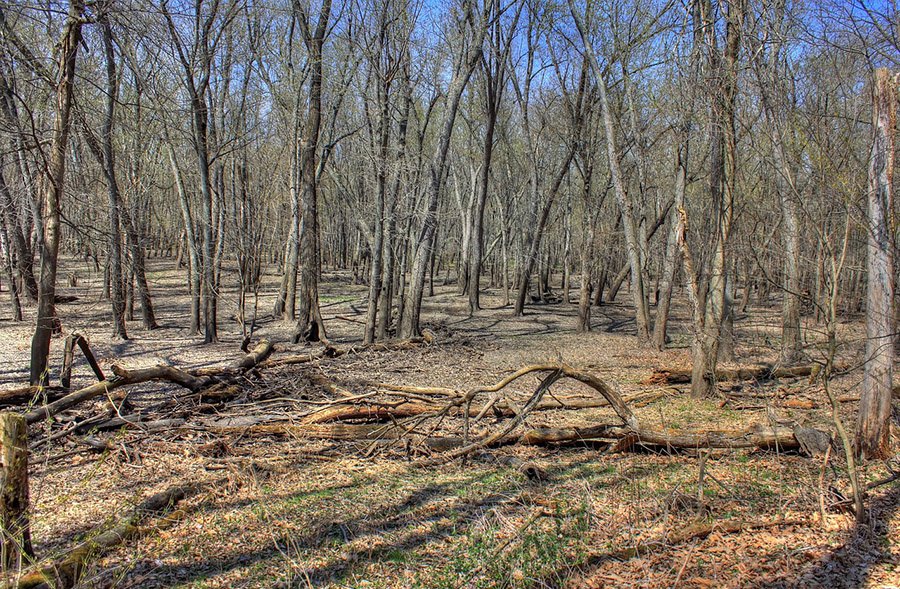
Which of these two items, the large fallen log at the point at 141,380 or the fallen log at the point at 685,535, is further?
the large fallen log at the point at 141,380

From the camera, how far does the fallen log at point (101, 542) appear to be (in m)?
2.86

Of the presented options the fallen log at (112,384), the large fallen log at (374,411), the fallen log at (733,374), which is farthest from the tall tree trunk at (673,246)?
the fallen log at (112,384)

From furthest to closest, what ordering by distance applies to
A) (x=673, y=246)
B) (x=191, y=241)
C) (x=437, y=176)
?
(x=191, y=241) < (x=437, y=176) < (x=673, y=246)

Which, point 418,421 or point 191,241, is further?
point 191,241

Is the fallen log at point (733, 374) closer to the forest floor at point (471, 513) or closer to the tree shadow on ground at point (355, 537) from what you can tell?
the forest floor at point (471, 513)

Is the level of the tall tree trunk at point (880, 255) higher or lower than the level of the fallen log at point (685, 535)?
higher

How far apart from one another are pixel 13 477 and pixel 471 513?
112 inches

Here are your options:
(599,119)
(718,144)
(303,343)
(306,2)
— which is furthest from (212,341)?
(599,119)

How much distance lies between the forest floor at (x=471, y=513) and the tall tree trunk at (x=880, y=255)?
1.57 feet

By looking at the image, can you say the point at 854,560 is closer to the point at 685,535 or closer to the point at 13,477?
the point at 685,535

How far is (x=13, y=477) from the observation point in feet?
9.59

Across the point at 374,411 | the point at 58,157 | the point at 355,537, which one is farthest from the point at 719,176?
the point at 58,157

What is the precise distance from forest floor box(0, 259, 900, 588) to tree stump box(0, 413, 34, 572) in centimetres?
36

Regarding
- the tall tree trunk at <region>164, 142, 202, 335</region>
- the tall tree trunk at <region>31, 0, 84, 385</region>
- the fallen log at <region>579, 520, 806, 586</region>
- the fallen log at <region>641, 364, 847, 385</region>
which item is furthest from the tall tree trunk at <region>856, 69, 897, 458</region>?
the tall tree trunk at <region>164, 142, 202, 335</region>
